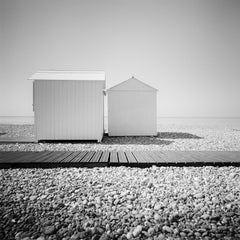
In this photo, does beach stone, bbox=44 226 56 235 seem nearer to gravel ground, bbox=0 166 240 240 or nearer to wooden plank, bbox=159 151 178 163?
gravel ground, bbox=0 166 240 240

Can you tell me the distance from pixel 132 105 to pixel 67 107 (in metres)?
4.42

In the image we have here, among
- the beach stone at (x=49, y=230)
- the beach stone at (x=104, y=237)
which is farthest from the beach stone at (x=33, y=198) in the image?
the beach stone at (x=104, y=237)

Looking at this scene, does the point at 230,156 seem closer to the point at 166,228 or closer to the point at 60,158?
the point at 166,228

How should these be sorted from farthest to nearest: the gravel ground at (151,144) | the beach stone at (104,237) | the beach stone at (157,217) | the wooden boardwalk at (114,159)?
the gravel ground at (151,144)
the wooden boardwalk at (114,159)
the beach stone at (157,217)
the beach stone at (104,237)

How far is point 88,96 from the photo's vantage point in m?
10.0

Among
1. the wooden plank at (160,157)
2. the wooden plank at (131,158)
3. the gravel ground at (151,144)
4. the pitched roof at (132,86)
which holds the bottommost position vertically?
the gravel ground at (151,144)

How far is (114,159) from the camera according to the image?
5.50 metres

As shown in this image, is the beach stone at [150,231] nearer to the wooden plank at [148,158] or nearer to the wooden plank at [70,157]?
the wooden plank at [148,158]

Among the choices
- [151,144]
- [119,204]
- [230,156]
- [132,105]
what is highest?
[132,105]

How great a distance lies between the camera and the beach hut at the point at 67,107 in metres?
9.95

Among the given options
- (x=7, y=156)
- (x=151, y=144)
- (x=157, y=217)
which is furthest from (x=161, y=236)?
(x=151, y=144)

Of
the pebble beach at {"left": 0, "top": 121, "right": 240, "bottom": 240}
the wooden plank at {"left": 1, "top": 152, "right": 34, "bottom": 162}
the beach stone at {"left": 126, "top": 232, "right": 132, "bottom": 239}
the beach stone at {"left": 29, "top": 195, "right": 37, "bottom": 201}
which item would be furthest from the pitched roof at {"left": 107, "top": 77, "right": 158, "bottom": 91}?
the beach stone at {"left": 126, "top": 232, "right": 132, "bottom": 239}

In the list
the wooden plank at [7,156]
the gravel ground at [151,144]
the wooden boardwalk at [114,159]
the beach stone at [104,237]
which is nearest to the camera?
the beach stone at [104,237]

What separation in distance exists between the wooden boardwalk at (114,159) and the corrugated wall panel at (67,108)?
157 inches
